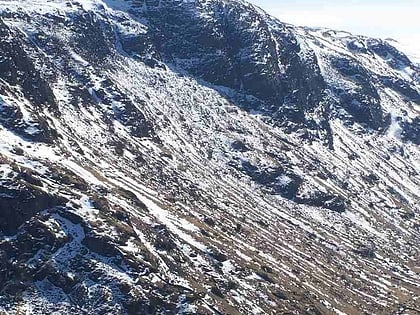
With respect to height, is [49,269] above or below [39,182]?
below

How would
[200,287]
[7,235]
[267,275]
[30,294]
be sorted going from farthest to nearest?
[267,275] < [200,287] < [7,235] < [30,294]

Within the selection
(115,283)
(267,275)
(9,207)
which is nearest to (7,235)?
(9,207)

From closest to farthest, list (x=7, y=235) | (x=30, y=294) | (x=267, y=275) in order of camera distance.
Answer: (x=30, y=294)
(x=7, y=235)
(x=267, y=275)

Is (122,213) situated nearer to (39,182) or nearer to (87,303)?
(39,182)

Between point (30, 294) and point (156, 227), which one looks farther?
point (156, 227)

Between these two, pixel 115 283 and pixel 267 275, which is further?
pixel 267 275

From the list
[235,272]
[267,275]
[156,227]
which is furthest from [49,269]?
[267,275]

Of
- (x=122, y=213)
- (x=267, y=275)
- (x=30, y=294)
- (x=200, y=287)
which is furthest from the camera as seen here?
(x=267, y=275)

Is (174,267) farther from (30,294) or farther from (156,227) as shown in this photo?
(30,294)

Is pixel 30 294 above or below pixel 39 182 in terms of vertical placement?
below
